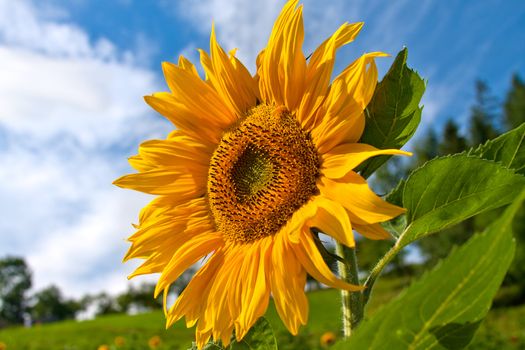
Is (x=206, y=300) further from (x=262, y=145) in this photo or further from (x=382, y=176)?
(x=382, y=176)

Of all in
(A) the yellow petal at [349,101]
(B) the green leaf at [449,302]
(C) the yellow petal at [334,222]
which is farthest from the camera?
(A) the yellow petal at [349,101]

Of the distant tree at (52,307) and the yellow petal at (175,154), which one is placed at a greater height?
the distant tree at (52,307)

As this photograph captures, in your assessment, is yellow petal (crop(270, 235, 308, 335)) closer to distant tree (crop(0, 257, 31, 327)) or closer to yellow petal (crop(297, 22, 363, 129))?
yellow petal (crop(297, 22, 363, 129))

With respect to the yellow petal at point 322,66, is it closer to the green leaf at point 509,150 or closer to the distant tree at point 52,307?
the green leaf at point 509,150

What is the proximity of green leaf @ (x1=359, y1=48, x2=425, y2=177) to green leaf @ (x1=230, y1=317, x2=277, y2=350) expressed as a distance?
448 mm

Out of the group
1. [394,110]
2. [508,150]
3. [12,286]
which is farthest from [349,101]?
[12,286]

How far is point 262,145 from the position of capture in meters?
1.57

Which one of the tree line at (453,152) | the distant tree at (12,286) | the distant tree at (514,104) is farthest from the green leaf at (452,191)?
the distant tree at (12,286)

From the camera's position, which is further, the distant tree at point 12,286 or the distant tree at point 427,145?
the distant tree at point 12,286

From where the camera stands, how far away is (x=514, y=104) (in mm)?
55375

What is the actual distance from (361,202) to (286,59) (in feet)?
1.50

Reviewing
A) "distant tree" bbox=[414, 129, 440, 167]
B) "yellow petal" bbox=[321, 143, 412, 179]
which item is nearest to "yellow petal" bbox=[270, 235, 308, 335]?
"yellow petal" bbox=[321, 143, 412, 179]

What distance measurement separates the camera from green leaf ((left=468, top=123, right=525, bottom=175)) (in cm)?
126

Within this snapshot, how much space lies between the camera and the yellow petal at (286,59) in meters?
1.41
